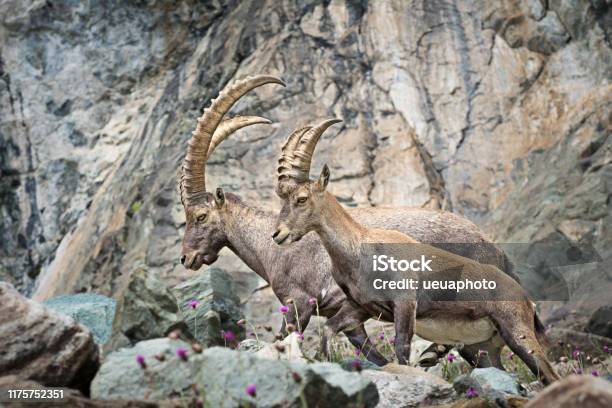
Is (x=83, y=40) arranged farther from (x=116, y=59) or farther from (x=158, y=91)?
(x=158, y=91)

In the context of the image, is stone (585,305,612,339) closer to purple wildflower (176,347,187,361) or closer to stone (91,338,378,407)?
stone (91,338,378,407)

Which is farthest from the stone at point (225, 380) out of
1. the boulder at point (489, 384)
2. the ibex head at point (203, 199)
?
the ibex head at point (203, 199)

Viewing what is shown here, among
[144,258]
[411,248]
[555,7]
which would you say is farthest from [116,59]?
[411,248]

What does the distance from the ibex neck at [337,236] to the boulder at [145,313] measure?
1.48m

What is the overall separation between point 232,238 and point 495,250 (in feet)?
8.90

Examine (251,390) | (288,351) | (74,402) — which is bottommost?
(288,351)

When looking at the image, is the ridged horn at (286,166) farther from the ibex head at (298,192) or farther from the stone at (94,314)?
the stone at (94,314)

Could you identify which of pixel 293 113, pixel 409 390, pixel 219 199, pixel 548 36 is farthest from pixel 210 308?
pixel 548 36

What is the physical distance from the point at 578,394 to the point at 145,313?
15.5 feet

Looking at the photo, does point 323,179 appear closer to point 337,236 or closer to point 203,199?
point 337,236

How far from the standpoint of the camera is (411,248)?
304 inches

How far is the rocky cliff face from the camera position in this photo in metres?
13.2

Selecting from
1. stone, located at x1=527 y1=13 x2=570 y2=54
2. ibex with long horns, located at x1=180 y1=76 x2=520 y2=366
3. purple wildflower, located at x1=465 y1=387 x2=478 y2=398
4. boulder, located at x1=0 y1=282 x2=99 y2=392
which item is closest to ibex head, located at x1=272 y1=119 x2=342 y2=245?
ibex with long horns, located at x1=180 y1=76 x2=520 y2=366

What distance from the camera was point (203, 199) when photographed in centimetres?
967
